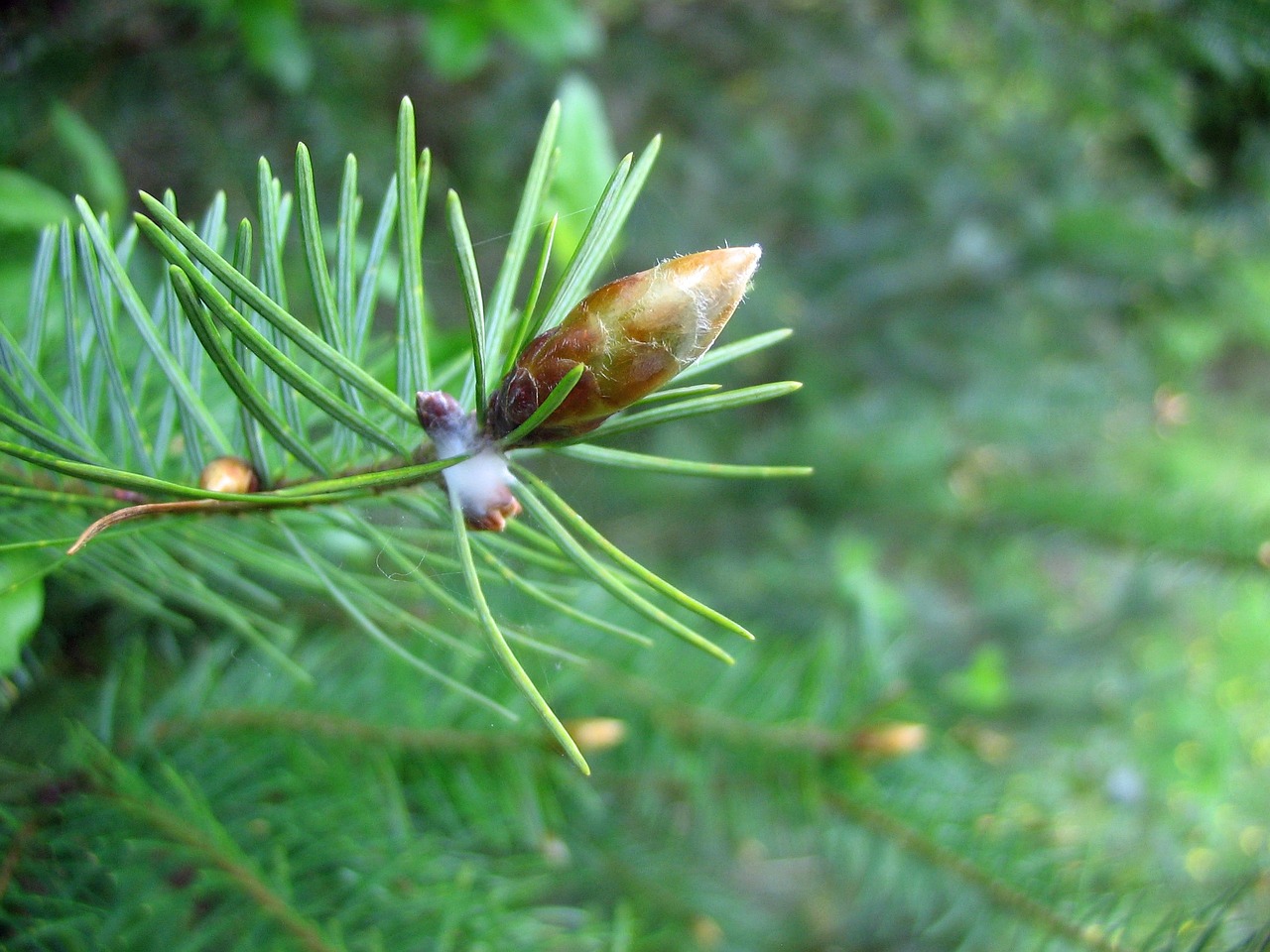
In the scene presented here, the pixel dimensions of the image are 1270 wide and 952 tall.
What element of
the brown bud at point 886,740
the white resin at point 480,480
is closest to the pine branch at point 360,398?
the white resin at point 480,480

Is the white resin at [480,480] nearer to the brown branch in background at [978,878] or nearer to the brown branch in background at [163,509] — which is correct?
the brown branch in background at [163,509]

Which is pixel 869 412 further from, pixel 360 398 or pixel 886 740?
pixel 360 398

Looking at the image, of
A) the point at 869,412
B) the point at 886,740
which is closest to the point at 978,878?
the point at 886,740

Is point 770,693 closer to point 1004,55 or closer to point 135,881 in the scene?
point 135,881

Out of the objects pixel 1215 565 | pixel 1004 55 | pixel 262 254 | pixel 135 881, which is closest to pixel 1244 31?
pixel 1004 55

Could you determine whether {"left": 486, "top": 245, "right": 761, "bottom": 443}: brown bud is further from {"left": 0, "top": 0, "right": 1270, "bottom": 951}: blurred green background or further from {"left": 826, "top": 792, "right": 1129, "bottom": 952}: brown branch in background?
{"left": 826, "top": 792, "right": 1129, "bottom": 952}: brown branch in background
